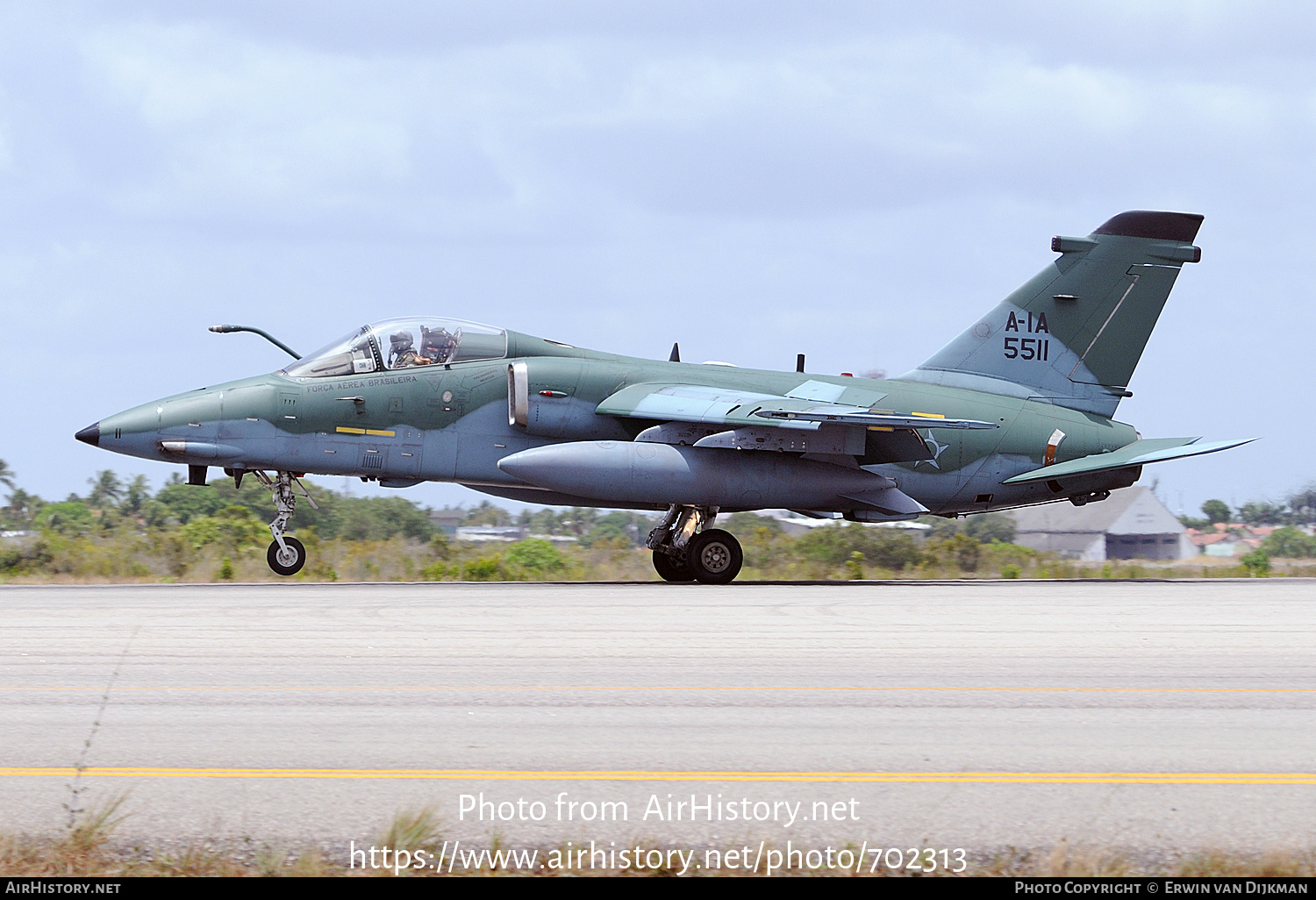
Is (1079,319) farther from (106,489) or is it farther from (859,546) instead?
(106,489)

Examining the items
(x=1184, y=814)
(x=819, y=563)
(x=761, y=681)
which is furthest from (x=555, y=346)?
(x=1184, y=814)

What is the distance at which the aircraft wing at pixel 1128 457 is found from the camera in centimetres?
1934

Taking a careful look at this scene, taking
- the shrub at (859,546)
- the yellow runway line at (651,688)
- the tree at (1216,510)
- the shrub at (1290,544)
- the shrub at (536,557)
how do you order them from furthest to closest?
the tree at (1216,510) < the shrub at (1290,544) < the shrub at (859,546) < the shrub at (536,557) < the yellow runway line at (651,688)

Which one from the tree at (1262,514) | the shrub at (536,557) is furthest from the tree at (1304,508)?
the shrub at (536,557)

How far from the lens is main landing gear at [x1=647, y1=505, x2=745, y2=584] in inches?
725

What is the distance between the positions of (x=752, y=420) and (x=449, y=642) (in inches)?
296

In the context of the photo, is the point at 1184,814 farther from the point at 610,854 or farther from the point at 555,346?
the point at 555,346

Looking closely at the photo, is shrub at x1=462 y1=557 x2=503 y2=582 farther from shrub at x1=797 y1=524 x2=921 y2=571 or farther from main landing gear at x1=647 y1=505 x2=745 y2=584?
shrub at x1=797 y1=524 x2=921 y2=571

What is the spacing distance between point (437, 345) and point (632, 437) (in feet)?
9.74

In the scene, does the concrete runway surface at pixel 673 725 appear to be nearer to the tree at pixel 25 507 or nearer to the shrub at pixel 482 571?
the shrub at pixel 482 571

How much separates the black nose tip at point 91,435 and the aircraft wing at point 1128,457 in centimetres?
1272

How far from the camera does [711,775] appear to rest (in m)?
6.18

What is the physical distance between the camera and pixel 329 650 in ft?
33.3

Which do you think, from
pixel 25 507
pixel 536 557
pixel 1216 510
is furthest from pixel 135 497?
pixel 1216 510
